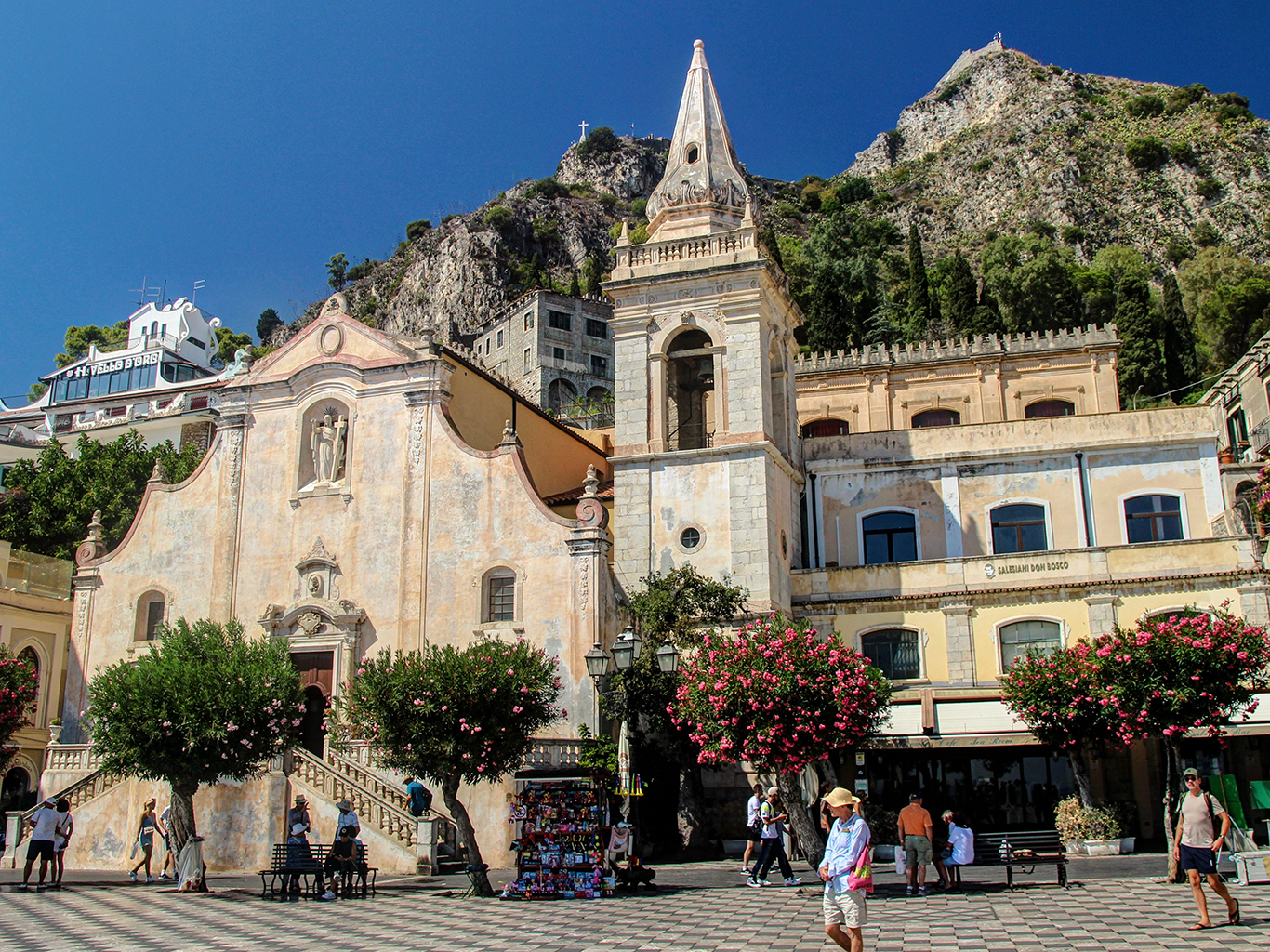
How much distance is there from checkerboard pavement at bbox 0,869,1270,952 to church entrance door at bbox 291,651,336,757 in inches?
393

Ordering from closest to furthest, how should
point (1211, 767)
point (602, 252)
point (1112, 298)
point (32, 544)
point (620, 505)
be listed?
1. point (1211, 767)
2. point (620, 505)
3. point (32, 544)
4. point (1112, 298)
5. point (602, 252)

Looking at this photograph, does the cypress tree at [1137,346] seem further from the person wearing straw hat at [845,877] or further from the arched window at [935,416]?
the person wearing straw hat at [845,877]

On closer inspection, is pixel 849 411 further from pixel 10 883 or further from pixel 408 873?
pixel 10 883

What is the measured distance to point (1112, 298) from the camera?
82.6 metres

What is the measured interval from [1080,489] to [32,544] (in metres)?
43.2

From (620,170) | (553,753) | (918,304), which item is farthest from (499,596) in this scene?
(620,170)

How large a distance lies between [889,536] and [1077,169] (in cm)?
10553

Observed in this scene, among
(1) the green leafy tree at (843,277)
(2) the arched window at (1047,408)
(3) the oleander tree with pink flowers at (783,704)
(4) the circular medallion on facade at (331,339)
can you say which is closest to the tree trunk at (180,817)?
(3) the oleander tree with pink flowers at (783,704)

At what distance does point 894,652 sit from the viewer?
32344 mm

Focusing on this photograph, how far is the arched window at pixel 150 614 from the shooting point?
33.5 metres

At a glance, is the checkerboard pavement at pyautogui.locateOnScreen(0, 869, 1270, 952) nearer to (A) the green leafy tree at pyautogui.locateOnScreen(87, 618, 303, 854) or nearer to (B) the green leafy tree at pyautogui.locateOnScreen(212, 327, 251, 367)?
(A) the green leafy tree at pyautogui.locateOnScreen(87, 618, 303, 854)

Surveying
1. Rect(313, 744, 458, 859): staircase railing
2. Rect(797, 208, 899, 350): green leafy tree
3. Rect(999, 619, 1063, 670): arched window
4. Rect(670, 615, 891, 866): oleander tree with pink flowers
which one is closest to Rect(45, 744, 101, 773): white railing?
Rect(313, 744, 458, 859): staircase railing

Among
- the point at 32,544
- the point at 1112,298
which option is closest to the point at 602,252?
the point at 1112,298

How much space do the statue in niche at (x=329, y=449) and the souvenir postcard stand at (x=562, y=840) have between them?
15.5 metres
